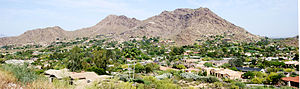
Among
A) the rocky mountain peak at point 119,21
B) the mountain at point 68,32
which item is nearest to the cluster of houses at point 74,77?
the mountain at point 68,32

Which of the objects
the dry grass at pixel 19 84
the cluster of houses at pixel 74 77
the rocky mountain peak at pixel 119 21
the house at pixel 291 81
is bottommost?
the house at pixel 291 81

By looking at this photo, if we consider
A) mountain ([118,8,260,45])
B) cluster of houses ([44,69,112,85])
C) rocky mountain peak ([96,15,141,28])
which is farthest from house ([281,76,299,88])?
rocky mountain peak ([96,15,141,28])

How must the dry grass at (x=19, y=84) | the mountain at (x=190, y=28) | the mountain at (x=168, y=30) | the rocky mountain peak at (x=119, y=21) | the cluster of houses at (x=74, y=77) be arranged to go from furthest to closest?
the rocky mountain peak at (x=119, y=21), the mountain at (x=168, y=30), the mountain at (x=190, y=28), the cluster of houses at (x=74, y=77), the dry grass at (x=19, y=84)

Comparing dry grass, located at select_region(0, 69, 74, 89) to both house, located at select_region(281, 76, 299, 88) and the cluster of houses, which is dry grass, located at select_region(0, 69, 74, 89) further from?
house, located at select_region(281, 76, 299, 88)

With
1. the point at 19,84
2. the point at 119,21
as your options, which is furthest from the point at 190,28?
the point at 19,84

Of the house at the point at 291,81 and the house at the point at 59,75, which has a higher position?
the house at the point at 59,75

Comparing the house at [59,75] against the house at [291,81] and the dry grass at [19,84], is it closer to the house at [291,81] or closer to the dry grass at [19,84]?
the dry grass at [19,84]

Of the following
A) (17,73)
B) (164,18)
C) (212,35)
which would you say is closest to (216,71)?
(17,73)

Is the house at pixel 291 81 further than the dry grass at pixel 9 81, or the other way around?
the house at pixel 291 81

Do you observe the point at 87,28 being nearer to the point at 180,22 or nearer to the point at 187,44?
the point at 180,22

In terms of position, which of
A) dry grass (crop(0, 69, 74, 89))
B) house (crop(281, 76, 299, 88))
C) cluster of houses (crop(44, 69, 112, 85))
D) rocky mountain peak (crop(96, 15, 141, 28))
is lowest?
house (crop(281, 76, 299, 88))

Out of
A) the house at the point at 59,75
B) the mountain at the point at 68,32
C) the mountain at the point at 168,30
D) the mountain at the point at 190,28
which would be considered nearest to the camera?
the house at the point at 59,75
